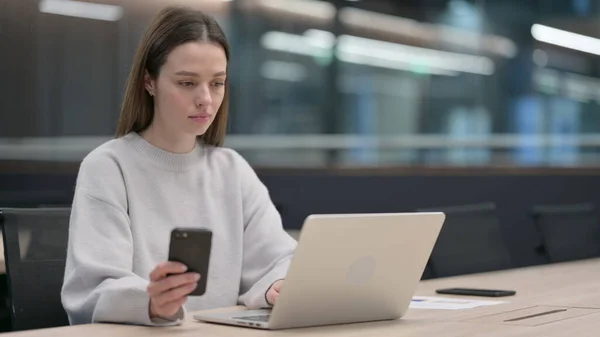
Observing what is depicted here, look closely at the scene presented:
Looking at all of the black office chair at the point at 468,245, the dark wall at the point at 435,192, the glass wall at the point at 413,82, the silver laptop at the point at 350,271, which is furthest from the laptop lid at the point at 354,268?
the glass wall at the point at 413,82

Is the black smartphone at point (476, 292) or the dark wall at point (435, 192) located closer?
the black smartphone at point (476, 292)

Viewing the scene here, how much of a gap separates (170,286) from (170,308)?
0.32 ft

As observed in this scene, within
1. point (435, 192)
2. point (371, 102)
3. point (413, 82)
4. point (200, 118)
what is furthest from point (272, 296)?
point (413, 82)

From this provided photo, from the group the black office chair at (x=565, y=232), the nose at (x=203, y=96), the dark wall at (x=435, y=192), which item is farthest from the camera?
the dark wall at (x=435, y=192)

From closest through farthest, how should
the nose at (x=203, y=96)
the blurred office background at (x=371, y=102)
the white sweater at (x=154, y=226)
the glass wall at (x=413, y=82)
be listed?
the white sweater at (x=154, y=226)
the nose at (x=203, y=96)
the blurred office background at (x=371, y=102)
the glass wall at (x=413, y=82)

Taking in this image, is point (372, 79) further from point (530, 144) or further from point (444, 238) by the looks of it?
point (444, 238)

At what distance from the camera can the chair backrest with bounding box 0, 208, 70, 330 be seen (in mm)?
2205

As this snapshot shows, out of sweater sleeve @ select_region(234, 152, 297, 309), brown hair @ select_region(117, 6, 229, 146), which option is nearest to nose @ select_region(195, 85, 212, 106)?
brown hair @ select_region(117, 6, 229, 146)

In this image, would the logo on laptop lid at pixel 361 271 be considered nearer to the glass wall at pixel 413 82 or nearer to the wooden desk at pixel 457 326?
the wooden desk at pixel 457 326

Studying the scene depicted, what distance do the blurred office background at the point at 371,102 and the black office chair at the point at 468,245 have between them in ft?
2.08

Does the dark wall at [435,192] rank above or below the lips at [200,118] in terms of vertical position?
below

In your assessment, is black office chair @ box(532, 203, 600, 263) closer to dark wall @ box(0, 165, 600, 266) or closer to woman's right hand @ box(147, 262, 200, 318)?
dark wall @ box(0, 165, 600, 266)

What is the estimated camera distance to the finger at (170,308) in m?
1.78

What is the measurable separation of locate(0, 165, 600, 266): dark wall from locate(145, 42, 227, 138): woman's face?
9.28 ft
